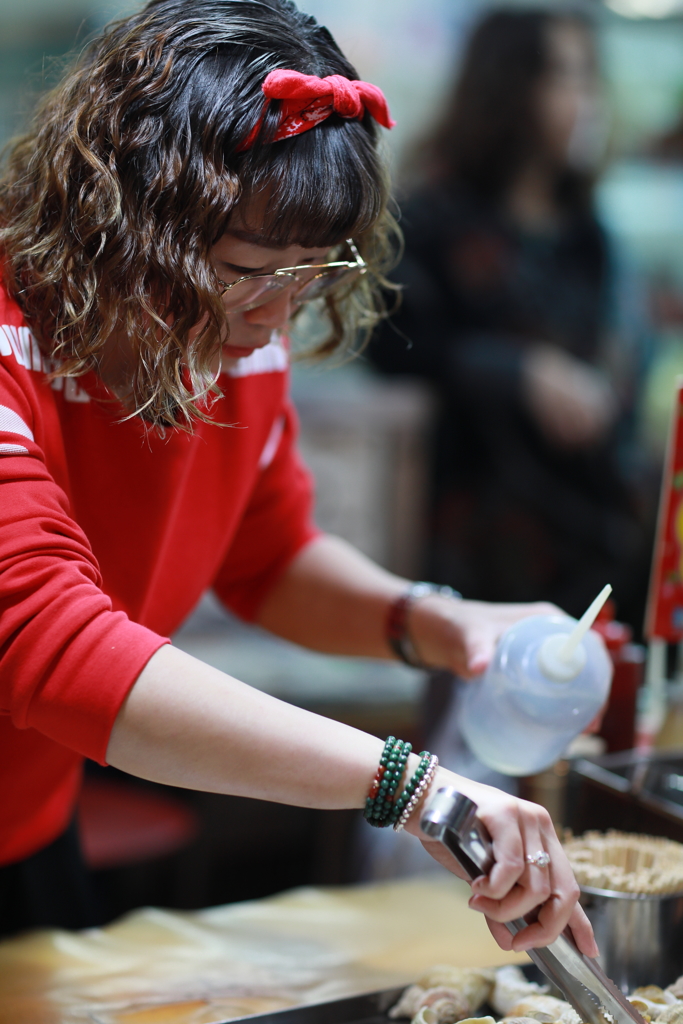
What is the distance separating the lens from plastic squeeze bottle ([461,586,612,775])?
86cm

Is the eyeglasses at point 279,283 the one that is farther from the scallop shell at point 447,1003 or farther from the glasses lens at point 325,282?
the scallop shell at point 447,1003

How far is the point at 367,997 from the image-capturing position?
2.68 ft

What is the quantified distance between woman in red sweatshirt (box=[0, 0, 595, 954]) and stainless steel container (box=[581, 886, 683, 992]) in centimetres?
16

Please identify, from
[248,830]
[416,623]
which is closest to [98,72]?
[416,623]

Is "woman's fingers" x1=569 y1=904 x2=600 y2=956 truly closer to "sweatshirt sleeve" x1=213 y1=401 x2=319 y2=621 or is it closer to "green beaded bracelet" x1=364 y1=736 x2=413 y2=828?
"green beaded bracelet" x1=364 y1=736 x2=413 y2=828

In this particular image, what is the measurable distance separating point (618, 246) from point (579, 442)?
1.59 ft

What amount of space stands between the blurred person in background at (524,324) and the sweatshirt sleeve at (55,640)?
1582 mm

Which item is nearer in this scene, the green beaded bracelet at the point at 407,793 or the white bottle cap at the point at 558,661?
the green beaded bracelet at the point at 407,793

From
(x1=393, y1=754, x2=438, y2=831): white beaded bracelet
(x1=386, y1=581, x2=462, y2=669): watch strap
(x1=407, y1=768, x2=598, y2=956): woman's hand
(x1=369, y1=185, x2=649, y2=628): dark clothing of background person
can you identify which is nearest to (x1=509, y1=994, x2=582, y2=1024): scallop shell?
(x1=407, y1=768, x2=598, y2=956): woman's hand

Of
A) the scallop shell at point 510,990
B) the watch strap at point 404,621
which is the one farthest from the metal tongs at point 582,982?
the watch strap at point 404,621

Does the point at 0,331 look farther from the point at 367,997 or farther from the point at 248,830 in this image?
the point at 248,830

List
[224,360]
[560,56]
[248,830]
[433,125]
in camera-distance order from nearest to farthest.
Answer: [224,360]
[248,830]
[560,56]
[433,125]

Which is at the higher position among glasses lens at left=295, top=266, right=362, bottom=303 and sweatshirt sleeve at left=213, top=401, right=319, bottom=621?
glasses lens at left=295, top=266, right=362, bottom=303

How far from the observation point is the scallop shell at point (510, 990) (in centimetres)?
81
